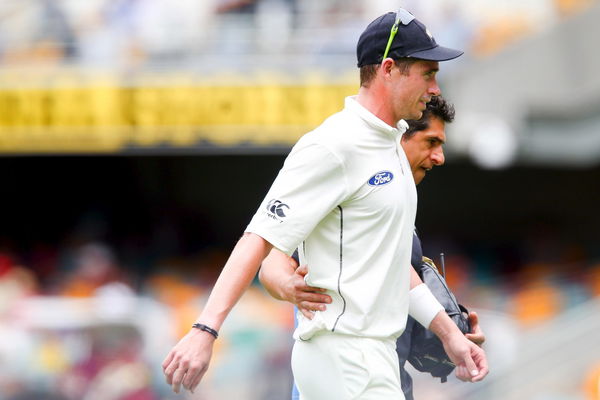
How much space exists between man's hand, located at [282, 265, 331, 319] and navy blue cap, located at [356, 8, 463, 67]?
64 centimetres

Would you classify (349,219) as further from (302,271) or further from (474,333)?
(474,333)

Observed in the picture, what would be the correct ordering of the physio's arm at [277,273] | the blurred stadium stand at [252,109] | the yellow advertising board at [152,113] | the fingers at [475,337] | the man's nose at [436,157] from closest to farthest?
the physio's arm at [277,273]
the fingers at [475,337]
the man's nose at [436,157]
the blurred stadium stand at [252,109]
the yellow advertising board at [152,113]

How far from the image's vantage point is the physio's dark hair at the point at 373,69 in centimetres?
320

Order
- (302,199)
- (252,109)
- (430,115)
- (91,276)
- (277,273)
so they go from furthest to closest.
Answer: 1. (252,109)
2. (91,276)
3. (430,115)
4. (277,273)
5. (302,199)

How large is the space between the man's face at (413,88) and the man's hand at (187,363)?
888mm

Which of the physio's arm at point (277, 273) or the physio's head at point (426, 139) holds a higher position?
the physio's head at point (426, 139)

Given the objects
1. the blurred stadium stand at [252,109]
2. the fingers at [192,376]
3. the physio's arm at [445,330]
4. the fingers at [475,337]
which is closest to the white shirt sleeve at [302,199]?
the fingers at [192,376]

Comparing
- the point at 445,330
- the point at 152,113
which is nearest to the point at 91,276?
the point at 152,113

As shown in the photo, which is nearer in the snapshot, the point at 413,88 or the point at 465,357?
the point at 413,88

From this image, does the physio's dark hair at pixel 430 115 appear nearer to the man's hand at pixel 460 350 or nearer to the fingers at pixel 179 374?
the man's hand at pixel 460 350

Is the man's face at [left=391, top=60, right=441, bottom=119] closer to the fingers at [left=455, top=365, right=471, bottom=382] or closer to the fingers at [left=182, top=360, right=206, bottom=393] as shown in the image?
the fingers at [left=455, top=365, right=471, bottom=382]

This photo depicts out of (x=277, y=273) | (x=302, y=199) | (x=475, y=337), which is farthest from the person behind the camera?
(x=475, y=337)

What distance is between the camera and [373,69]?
3.24 meters

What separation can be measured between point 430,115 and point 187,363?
1.37 metres
